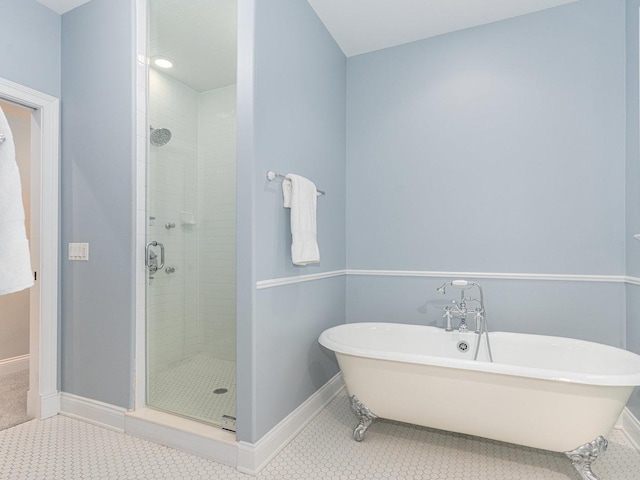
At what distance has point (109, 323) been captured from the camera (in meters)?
2.17

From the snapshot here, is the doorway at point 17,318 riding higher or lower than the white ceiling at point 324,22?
lower

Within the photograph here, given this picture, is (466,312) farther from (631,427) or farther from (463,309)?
(631,427)

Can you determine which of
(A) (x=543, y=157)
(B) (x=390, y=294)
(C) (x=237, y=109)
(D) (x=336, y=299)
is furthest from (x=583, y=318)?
(C) (x=237, y=109)

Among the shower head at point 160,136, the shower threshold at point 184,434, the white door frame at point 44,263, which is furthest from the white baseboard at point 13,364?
the shower head at point 160,136


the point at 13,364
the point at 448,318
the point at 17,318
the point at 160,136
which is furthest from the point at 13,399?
the point at 448,318

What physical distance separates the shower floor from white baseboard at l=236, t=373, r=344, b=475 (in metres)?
0.23

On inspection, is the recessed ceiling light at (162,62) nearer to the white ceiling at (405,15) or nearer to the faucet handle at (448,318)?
the white ceiling at (405,15)

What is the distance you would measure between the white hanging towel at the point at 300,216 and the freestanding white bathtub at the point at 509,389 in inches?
19.8

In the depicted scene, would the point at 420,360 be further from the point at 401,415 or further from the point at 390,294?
the point at 390,294

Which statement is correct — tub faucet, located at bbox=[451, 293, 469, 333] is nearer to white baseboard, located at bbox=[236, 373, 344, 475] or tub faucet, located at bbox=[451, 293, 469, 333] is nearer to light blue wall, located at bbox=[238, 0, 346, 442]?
light blue wall, located at bbox=[238, 0, 346, 442]

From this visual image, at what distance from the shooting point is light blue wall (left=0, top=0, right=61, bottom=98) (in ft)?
6.89

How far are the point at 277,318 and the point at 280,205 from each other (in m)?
0.63

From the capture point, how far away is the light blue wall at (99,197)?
83.7 inches

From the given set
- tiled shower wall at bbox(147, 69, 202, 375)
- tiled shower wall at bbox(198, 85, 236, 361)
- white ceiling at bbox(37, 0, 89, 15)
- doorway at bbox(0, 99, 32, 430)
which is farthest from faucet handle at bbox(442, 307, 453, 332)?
doorway at bbox(0, 99, 32, 430)
